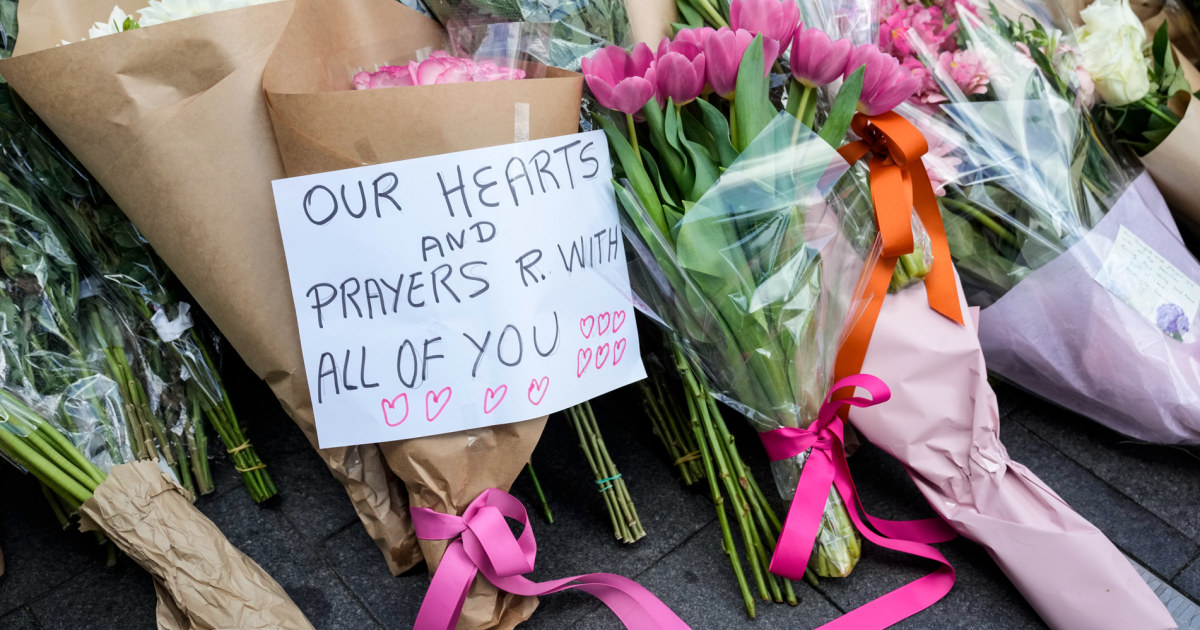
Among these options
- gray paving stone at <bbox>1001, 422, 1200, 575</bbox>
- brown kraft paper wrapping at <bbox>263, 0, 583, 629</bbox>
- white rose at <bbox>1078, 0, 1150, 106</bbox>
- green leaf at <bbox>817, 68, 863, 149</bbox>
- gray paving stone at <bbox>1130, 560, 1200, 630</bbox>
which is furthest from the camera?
white rose at <bbox>1078, 0, 1150, 106</bbox>

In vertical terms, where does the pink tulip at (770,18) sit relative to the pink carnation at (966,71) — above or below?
above

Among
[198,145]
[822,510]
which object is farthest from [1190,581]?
[198,145]

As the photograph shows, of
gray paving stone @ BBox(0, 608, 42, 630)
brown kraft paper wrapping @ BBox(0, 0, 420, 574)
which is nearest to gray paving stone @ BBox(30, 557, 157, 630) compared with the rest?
gray paving stone @ BBox(0, 608, 42, 630)

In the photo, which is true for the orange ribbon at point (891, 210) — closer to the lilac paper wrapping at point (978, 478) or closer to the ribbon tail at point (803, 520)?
the lilac paper wrapping at point (978, 478)

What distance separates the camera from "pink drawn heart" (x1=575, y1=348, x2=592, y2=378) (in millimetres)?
1260

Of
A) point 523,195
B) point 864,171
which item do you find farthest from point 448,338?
point 864,171

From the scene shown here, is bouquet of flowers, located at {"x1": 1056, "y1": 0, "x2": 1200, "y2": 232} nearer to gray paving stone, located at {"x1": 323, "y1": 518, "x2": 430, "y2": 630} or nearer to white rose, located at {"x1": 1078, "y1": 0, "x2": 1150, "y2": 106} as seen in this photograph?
white rose, located at {"x1": 1078, "y1": 0, "x2": 1150, "y2": 106}

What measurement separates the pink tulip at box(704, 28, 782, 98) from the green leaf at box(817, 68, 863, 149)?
0.12m

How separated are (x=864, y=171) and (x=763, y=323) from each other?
1.25 feet

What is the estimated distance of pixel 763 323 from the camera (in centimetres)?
124

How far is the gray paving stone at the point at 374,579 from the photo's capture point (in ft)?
4.44

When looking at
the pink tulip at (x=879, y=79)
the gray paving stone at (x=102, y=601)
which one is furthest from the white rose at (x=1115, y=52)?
the gray paving stone at (x=102, y=601)

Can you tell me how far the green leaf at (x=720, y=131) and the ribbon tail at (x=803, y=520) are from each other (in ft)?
1.61

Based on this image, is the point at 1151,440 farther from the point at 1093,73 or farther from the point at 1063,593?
the point at 1093,73
